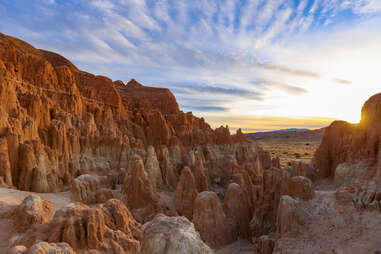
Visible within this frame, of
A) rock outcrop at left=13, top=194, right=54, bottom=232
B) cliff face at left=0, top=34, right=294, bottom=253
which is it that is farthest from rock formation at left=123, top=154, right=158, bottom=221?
rock outcrop at left=13, top=194, right=54, bottom=232

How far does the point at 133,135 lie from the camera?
1699 inches

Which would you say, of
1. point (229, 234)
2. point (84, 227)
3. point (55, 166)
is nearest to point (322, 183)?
point (229, 234)

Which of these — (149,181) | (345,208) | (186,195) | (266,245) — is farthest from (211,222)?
(345,208)

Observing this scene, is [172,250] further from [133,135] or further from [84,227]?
[133,135]

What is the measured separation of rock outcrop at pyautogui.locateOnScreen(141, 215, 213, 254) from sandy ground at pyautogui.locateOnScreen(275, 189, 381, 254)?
10.0 metres

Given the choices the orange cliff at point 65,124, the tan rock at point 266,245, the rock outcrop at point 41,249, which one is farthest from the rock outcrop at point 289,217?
the orange cliff at point 65,124

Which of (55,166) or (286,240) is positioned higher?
(55,166)

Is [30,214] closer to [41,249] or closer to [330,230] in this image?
[41,249]

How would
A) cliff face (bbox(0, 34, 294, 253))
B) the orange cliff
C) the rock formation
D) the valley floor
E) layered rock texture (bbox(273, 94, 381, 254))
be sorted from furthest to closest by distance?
1. the orange cliff
2. the rock formation
3. cliff face (bbox(0, 34, 294, 253))
4. layered rock texture (bbox(273, 94, 381, 254))
5. the valley floor

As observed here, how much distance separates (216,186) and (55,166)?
2235cm

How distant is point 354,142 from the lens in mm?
20422

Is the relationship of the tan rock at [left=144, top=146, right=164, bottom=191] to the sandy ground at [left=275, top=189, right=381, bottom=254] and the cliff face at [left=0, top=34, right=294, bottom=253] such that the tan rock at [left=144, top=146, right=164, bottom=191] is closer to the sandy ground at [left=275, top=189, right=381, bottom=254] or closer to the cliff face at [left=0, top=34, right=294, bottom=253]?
the cliff face at [left=0, top=34, right=294, bottom=253]

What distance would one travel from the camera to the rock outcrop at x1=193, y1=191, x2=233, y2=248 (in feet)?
63.6

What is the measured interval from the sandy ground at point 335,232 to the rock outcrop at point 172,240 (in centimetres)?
1004
